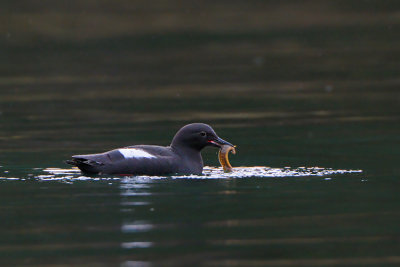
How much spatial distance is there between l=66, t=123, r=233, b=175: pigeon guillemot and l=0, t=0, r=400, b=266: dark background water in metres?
0.31

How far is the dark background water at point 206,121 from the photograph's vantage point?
397 inches

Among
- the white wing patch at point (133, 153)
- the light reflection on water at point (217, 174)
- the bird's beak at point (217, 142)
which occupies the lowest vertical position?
the light reflection on water at point (217, 174)

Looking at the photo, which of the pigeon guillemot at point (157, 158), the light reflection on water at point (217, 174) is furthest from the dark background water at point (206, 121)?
the pigeon guillemot at point (157, 158)

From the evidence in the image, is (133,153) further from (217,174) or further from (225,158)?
(225,158)

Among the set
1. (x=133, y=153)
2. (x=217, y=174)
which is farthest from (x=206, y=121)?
(x=133, y=153)

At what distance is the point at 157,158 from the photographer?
13.9 m

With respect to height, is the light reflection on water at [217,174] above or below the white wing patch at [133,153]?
below

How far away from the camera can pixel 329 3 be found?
42188 mm

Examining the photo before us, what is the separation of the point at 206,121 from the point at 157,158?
5.12 meters

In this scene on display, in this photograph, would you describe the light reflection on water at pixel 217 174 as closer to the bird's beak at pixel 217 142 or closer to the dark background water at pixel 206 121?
the dark background water at pixel 206 121

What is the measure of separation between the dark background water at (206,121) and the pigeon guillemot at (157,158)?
31 cm

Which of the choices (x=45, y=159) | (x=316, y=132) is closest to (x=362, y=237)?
(x=45, y=159)

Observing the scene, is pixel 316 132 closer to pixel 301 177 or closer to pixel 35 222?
pixel 301 177

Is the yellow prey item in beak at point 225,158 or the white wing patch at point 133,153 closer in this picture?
the white wing patch at point 133,153
